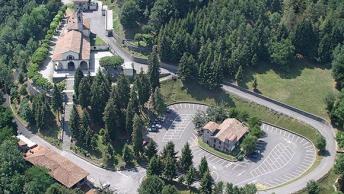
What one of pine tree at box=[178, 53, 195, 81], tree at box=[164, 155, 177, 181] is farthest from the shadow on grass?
tree at box=[164, 155, 177, 181]

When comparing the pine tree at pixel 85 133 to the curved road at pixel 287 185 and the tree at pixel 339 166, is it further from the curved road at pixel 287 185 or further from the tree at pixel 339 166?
the tree at pixel 339 166

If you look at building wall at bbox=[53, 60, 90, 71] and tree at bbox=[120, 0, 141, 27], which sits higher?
tree at bbox=[120, 0, 141, 27]

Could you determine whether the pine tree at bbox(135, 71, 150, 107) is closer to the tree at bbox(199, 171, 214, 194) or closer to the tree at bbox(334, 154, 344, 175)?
the tree at bbox(199, 171, 214, 194)

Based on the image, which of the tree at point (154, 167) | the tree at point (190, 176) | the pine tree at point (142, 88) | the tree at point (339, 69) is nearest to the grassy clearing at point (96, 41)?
the pine tree at point (142, 88)

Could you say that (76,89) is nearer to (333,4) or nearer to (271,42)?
(271,42)

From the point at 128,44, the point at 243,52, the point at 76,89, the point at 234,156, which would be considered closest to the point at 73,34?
the point at 128,44

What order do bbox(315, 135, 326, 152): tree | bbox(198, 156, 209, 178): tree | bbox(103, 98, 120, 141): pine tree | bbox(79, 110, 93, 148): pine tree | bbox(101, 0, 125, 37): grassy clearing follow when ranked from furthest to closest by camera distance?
1. bbox(101, 0, 125, 37): grassy clearing
2. bbox(79, 110, 93, 148): pine tree
3. bbox(103, 98, 120, 141): pine tree
4. bbox(315, 135, 326, 152): tree
5. bbox(198, 156, 209, 178): tree

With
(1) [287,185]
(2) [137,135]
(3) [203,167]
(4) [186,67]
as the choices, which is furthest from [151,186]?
(4) [186,67]
